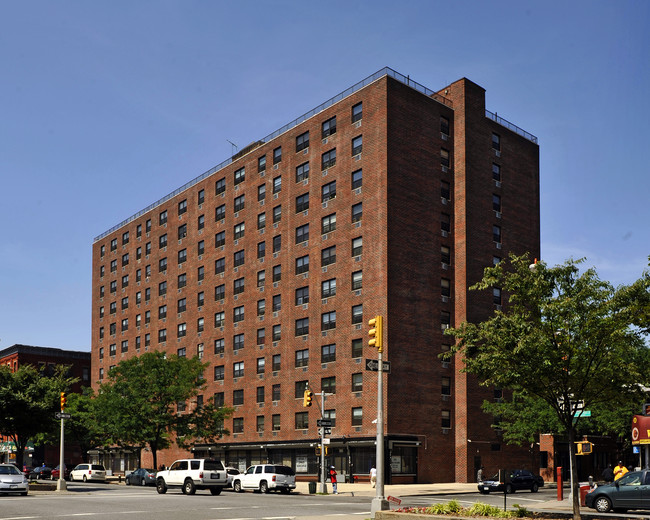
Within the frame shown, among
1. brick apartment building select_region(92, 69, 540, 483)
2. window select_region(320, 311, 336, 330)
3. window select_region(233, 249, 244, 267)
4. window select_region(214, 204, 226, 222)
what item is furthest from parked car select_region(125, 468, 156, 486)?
window select_region(214, 204, 226, 222)

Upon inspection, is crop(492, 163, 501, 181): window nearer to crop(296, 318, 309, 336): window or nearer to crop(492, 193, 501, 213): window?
crop(492, 193, 501, 213): window

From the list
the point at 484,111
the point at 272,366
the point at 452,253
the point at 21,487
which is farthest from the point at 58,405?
the point at 484,111

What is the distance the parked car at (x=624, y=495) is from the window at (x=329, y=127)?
4577cm

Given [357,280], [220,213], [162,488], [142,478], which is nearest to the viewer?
[162,488]

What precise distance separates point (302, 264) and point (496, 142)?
72.4 ft

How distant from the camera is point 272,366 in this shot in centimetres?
7594

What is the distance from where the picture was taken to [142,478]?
64312mm

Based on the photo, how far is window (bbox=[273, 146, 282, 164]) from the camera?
259 ft

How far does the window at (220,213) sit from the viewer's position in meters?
86.1

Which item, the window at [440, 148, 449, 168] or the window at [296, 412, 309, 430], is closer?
the window at [296, 412, 309, 430]

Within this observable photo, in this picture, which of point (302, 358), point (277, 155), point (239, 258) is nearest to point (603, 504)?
point (302, 358)

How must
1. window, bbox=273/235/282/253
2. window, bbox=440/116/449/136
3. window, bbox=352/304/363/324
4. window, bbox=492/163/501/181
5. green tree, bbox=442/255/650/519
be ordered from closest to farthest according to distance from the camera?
green tree, bbox=442/255/650/519 → window, bbox=352/304/363/324 → window, bbox=440/116/449/136 → window, bbox=492/163/501/181 → window, bbox=273/235/282/253

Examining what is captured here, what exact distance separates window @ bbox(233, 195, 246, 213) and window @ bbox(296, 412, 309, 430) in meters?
23.2

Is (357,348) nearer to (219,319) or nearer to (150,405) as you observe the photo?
(150,405)
